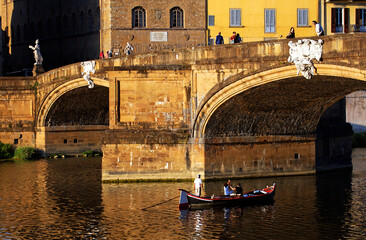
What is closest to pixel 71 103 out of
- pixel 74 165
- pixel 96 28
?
pixel 74 165

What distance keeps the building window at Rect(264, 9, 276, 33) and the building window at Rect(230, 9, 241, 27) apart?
1962 millimetres

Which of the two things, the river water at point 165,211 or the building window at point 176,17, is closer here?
the river water at point 165,211

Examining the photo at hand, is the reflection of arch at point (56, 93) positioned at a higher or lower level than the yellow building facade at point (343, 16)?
lower

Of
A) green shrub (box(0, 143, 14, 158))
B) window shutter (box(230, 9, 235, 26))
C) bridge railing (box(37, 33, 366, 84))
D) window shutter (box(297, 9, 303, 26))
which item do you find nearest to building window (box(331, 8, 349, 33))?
window shutter (box(297, 9, 303, 26))

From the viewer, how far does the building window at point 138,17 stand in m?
63.0

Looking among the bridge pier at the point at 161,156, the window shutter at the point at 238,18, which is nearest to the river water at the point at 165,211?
the bridge pier at the point at 161,156

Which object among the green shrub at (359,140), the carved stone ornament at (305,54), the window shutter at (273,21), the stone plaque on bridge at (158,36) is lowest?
the green shrub at (359,140)

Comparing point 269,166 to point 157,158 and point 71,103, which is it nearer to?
point 157,158

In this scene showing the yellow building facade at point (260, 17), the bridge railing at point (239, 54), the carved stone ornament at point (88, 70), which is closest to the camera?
the bridge railing at point (239, 54)

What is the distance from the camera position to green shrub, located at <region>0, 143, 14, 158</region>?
54.7 m

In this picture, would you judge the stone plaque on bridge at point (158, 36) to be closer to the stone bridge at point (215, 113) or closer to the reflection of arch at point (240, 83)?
the stone bridge at point (215, 113)

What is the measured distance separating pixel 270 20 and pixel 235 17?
2.64 m

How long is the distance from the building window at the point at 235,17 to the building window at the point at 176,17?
406 cm

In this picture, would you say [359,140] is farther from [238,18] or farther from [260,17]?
[238,18]
